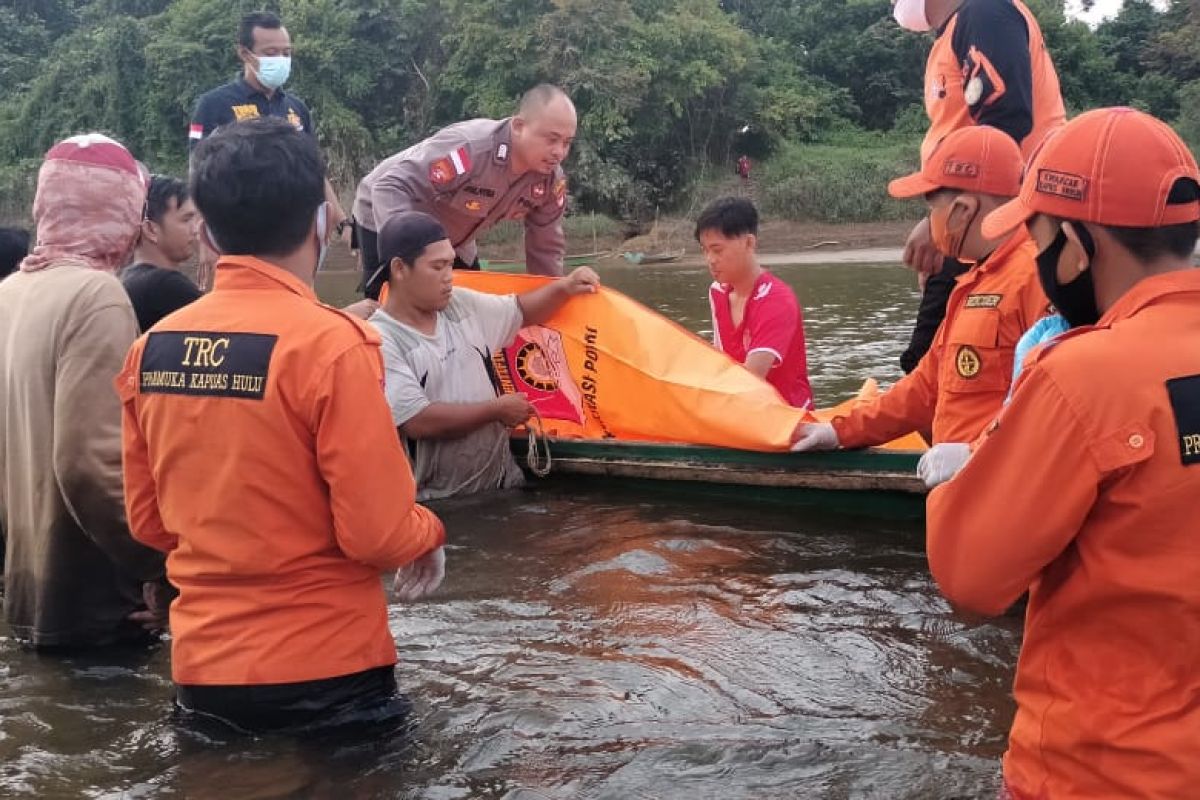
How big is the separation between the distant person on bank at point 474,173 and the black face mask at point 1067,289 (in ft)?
14.6

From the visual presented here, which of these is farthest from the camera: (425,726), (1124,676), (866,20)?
(866,20)

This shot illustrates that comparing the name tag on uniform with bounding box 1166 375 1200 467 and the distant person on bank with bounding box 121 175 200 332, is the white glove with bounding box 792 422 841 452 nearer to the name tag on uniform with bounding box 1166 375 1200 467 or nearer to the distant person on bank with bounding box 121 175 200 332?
the distant person on bank with bounding box 121 175 200 332

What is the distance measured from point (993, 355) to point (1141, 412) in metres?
2.08

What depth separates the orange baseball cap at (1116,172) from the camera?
1.85 m

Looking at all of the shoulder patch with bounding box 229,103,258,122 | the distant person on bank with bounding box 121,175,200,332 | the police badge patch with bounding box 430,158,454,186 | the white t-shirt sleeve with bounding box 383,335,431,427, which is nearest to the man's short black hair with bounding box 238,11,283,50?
the shoulder patch with bounding box 229,103,258,122

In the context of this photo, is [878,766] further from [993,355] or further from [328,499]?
[328,499]

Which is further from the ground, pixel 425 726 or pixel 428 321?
pixel 428 321

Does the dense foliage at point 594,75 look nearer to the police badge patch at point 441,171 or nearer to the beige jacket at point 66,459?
the police badge patch at point 441,171

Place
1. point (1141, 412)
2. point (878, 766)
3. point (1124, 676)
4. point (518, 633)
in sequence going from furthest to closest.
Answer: point (518, 633)
point (878, 766)
point (1124, 676)
point (1141, 412)

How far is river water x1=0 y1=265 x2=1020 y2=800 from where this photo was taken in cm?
307

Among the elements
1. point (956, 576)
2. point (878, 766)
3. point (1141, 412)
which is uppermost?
point (1141, 412)

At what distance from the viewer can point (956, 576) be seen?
6.40ft

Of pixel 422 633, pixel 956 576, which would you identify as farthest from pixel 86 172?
pixel 956 576

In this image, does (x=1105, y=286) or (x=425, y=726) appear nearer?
(x=1105, y=286)
